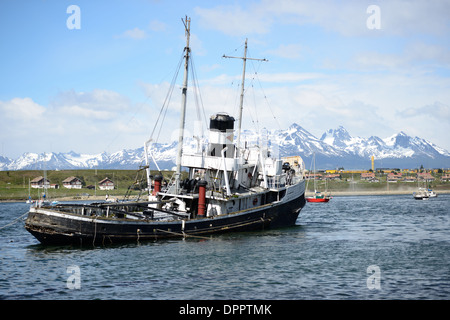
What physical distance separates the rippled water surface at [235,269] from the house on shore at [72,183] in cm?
13074

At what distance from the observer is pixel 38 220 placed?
35.3 metres

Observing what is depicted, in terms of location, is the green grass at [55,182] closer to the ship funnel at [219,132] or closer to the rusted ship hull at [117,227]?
the ship funnel at [219,132]

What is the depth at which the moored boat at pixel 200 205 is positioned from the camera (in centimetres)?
3585

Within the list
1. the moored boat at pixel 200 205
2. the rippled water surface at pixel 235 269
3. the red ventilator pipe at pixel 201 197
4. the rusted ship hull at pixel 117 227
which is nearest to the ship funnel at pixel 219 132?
the moored boat at pixel 200 205

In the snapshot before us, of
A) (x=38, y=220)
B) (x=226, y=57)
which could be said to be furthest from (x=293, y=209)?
(x=38, y=220)

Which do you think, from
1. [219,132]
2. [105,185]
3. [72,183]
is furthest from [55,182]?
[219,132]

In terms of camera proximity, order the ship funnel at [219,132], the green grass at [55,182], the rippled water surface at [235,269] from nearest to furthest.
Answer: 1. the rippled water surface at [235,269]
2. the ship funnel at [219,132]
3. the green grass at [55,182]

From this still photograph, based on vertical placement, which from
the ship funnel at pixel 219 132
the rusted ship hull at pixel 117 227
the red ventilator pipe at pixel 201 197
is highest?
the ship funnel at pixel 219 132

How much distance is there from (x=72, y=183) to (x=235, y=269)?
15383cm

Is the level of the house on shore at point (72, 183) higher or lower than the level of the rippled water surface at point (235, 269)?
lower

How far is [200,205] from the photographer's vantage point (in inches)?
1646

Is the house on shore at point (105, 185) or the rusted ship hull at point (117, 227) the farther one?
the house on shore at point (105, 185)

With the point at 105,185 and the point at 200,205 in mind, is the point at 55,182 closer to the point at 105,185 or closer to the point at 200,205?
the point at 105,185

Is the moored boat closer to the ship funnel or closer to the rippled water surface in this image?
the ship funnel
